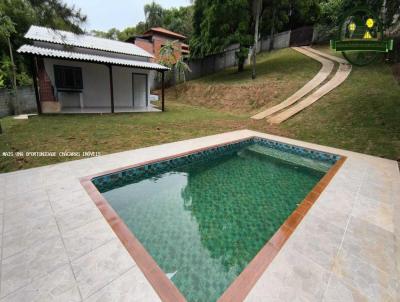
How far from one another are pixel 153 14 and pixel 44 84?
31.6 metres

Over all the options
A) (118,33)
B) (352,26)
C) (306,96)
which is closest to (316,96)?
(306,96)

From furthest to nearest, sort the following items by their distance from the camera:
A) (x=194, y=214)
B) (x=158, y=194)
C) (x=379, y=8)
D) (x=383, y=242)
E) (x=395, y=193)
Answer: (x=379, y=8)
(x=158, y=194)
(x=395, y=193)
(x=194, y=214)
(x=383, y=242)

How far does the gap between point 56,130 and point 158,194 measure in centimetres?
541

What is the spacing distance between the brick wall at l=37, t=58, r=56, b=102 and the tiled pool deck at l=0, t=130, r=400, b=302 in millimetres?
8397

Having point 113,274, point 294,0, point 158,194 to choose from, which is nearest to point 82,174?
point 158,194

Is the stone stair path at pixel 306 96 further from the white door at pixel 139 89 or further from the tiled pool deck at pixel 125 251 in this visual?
the white door at pixel 139 89

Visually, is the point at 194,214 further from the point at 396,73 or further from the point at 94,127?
the point at 396,73

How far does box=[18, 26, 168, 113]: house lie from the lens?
32.3 feet

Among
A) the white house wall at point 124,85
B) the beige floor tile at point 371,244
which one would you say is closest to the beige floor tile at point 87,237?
the beige floor tile at point 371,244

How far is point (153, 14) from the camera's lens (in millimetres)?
34969

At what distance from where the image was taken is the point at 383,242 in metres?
2.58

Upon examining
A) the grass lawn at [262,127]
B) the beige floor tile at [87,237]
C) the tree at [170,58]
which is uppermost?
the tree at [170,58]

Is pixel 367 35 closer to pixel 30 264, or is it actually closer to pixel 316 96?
pixel 316 96

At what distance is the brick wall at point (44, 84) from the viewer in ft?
33.6
